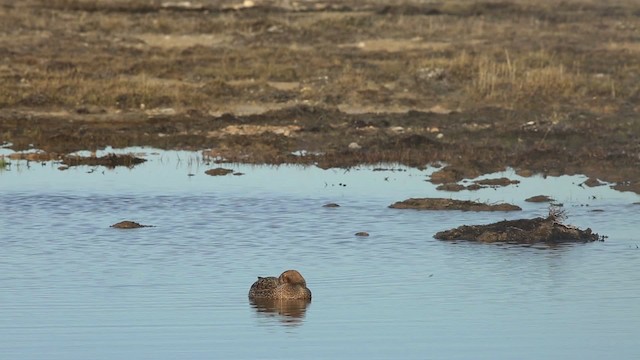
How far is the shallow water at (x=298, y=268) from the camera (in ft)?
46.3

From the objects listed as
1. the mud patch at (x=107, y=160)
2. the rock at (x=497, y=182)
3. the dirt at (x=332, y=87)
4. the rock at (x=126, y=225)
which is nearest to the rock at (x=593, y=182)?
the dirt at (x=332, y=87)

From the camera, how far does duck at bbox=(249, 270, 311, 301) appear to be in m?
16.1

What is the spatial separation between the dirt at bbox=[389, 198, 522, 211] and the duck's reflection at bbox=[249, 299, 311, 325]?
791cm

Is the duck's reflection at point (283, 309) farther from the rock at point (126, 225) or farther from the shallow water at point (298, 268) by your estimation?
the rock at point (126, 225)

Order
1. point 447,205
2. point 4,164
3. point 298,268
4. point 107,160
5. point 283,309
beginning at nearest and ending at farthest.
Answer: point 283,309 → point 298,268 → point 447,205 → point 4,164 → point 107,160

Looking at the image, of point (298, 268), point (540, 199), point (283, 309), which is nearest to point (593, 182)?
point (540, 199)

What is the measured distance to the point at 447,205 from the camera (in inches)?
941

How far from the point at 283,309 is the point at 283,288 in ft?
1.13

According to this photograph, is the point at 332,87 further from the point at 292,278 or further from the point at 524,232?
the point at 292,278

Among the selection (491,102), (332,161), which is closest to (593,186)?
(332,161)

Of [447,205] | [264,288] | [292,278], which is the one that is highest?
[447,205]

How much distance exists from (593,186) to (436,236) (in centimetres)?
607

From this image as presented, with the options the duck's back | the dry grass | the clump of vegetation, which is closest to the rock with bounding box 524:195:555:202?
the duck's back

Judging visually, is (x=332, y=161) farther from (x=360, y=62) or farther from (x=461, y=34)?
(x=461, y=34)
